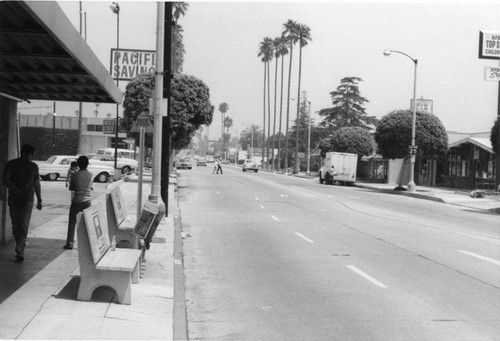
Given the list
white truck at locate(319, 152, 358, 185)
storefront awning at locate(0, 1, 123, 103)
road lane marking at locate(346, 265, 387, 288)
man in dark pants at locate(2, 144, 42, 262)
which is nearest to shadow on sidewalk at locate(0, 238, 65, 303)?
man in dark pants at locate(2, 144, 42, 262)

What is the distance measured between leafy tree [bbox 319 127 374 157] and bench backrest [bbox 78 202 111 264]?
52876 millimetres

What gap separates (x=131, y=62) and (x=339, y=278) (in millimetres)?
8204

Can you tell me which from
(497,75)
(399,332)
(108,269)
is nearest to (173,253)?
(108,269)

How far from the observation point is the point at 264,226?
58.2ft

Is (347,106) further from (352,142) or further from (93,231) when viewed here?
(93,231)

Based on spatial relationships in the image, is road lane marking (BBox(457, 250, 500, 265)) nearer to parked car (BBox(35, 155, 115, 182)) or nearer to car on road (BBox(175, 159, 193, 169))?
parked car (BBox(35, 155, 115, 182))

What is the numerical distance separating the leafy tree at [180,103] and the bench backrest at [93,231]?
25104mm

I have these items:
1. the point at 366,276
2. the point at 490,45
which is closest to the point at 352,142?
the point at 490,45

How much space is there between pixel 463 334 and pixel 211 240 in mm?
8489

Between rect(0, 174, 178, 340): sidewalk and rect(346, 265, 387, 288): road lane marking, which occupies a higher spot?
rect(0, 174, 178, 340): sidewalk

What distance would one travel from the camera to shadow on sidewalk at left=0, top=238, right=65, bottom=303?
809 centimetres

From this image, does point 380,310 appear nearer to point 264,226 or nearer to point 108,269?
point 108,269

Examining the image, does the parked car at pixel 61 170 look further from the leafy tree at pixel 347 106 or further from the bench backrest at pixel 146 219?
the leafy tree at pixel 347 106

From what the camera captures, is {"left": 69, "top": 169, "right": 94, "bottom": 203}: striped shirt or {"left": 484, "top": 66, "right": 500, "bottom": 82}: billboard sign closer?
{"left": 69, "top": 169, "right": 94, "bottom": 203}: striped shirt
